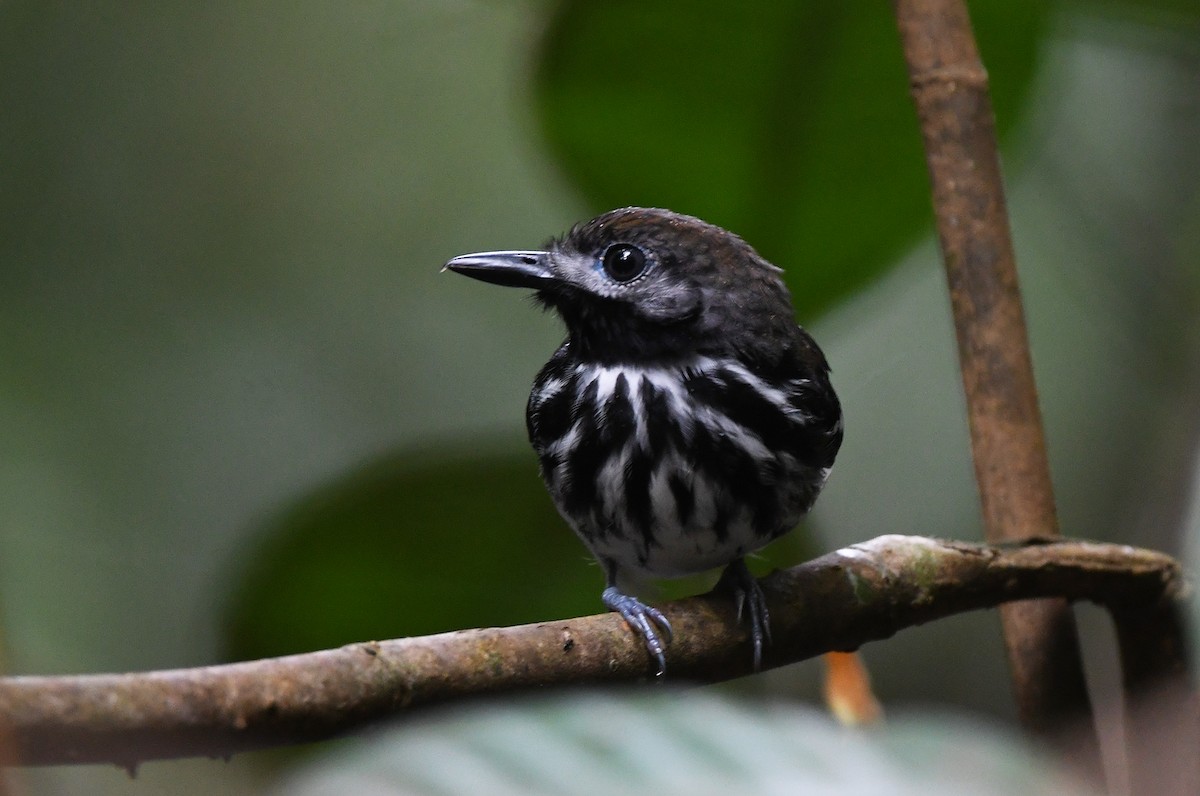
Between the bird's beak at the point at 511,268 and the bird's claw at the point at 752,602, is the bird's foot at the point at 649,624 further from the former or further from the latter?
the bird's beak at the point at 511,268

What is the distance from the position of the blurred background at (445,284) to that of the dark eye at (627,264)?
0.60 meters

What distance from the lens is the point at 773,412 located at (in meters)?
2.34

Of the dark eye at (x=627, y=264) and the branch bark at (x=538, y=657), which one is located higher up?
the dark eye at (x=627, y=264)

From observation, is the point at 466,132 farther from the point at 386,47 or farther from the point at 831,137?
the point at 831,137

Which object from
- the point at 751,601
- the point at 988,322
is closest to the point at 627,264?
the point at 751,601

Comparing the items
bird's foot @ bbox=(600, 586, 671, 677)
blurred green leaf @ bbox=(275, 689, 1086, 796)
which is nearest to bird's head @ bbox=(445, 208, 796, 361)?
bird's foot @ bbox=(600, 586, 671, 677)

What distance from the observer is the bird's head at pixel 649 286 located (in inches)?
95.1

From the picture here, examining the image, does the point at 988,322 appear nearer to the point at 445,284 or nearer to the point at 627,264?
the point at 627,264

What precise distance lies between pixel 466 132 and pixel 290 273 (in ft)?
3.11

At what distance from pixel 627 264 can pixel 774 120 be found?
809 millimetres

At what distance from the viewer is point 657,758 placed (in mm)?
1209

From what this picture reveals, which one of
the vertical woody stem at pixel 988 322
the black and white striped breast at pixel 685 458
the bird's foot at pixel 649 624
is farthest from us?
the vertical woody stem at pixel 988 322

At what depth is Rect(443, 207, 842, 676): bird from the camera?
230 cm

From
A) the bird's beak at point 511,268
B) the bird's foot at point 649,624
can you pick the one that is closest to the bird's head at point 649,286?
the bird's beak at point 511,268
